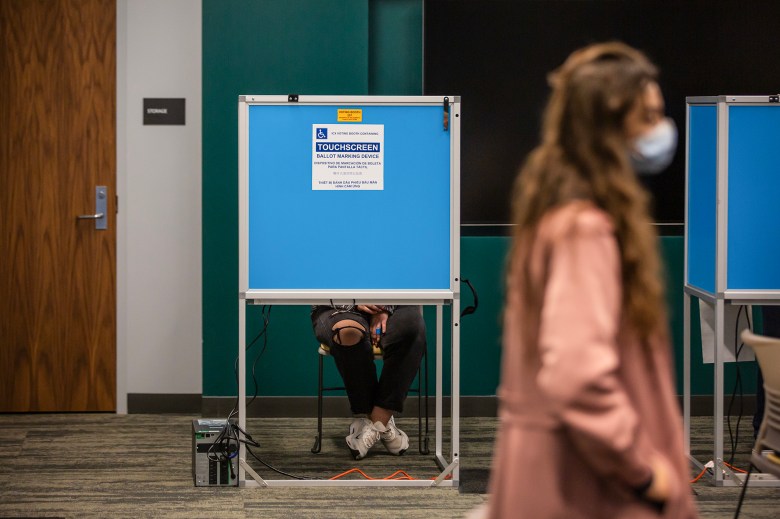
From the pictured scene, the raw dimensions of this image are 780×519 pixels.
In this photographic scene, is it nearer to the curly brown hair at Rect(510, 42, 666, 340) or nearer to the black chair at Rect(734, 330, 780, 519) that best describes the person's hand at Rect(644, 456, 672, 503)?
the curly brown hair at Rect(510, 42, 666, 340)

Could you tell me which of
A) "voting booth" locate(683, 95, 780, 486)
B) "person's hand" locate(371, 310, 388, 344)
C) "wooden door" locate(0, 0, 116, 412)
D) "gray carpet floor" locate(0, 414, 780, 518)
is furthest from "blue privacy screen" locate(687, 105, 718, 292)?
"wooden door" locate(0, 0, 116, 412)

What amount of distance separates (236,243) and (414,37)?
1.47 m

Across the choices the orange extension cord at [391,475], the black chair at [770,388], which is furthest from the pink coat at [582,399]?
the orange extension cord at [391,475]

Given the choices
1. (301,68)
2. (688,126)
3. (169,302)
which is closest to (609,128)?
(688,126)

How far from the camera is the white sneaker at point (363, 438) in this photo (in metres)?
4.24

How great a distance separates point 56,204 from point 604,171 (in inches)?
173

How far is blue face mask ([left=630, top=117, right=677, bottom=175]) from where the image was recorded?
1.45m

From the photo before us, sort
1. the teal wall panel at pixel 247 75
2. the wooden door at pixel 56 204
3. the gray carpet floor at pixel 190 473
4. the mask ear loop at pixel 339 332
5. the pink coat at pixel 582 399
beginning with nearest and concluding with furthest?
the pink coat at pixel 582 399 → the gray carpet floor at pixel 190 473 → the mask ear loop at pixel 339 332 → the teal wall panel at pixel 247 75 → the wooden door at pixel 56 204

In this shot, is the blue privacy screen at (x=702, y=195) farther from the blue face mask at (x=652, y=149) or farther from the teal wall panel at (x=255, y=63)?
the blue face mask at (x=652, y=149)

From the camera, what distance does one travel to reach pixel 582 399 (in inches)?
51.4

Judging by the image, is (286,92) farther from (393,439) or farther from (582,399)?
(582,399)

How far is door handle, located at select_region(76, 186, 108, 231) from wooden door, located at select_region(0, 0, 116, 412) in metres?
0.02

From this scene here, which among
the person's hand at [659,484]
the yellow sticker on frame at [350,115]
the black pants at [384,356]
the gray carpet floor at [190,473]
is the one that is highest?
the yellow sticker on frame at [350,115]

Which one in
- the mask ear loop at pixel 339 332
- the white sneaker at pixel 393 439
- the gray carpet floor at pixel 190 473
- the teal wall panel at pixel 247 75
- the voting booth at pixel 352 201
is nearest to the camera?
the gray carpet floor at pixel 190 473
